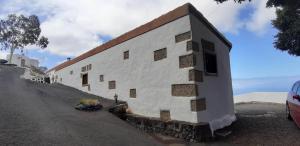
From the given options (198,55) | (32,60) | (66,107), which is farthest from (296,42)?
(32,60)

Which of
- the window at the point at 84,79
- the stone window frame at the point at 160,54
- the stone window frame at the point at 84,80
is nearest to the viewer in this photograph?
the stone window frame at the point at 160,54

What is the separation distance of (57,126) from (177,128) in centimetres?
345

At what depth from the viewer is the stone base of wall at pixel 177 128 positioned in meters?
7.48

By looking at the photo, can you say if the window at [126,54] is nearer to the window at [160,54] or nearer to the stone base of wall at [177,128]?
the window at [160,54]

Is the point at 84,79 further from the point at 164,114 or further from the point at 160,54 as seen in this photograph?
the point at 164,114

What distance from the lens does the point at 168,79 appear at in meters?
8.55

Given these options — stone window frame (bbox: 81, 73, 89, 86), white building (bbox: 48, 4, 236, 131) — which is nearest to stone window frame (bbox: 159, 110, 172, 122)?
white building (bbox: 48, 4, 236, 131)

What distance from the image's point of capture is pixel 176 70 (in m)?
8.28

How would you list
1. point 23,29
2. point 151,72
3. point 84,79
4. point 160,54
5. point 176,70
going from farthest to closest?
1. point 23,29
2. point 84,79
3. point 151,72
4. point 160,54
5. point 176,70

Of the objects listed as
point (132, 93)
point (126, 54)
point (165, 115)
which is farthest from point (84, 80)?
point (165, 115)

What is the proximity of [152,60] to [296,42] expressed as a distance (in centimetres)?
1249

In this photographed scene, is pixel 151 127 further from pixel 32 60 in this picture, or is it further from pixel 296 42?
pixel 32 60

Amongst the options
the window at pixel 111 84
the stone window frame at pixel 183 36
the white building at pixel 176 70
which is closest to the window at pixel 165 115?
the white building at pixel 176 70

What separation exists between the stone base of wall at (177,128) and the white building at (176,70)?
19 centimetres
